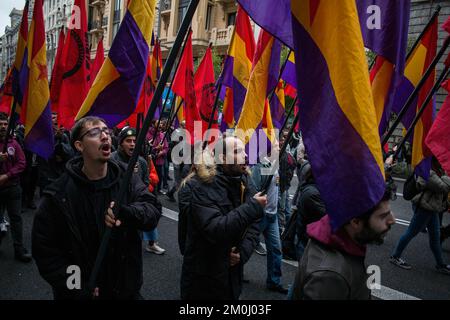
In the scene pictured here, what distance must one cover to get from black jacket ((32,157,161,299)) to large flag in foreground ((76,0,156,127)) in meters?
0.73

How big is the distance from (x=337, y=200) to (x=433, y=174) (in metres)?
3.95

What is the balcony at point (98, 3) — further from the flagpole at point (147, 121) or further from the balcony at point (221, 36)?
the flagpole at point (147, 121)

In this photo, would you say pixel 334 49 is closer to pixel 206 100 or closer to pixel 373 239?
pixel 373 239

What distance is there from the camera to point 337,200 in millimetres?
1509

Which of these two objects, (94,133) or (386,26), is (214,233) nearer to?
(94,133)

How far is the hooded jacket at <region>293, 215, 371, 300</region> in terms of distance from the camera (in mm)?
1419

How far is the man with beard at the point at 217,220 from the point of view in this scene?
87.4 inches

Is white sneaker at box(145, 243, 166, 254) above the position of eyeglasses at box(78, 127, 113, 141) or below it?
below

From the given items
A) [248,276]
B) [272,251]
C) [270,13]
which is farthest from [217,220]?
[248,276]

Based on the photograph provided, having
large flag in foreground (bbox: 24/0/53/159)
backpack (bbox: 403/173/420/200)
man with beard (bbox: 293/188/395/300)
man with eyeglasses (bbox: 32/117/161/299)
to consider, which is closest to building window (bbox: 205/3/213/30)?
backpack (bbox: 403/173/420/200)

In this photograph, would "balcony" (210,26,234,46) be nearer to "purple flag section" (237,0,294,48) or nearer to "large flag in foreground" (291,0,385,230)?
"purple flag section" (237,0,294,48)

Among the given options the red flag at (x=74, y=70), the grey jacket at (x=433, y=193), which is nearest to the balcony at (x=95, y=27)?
the red flag at (x=74, y=70)

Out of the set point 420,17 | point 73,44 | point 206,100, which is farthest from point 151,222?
point 420,17
